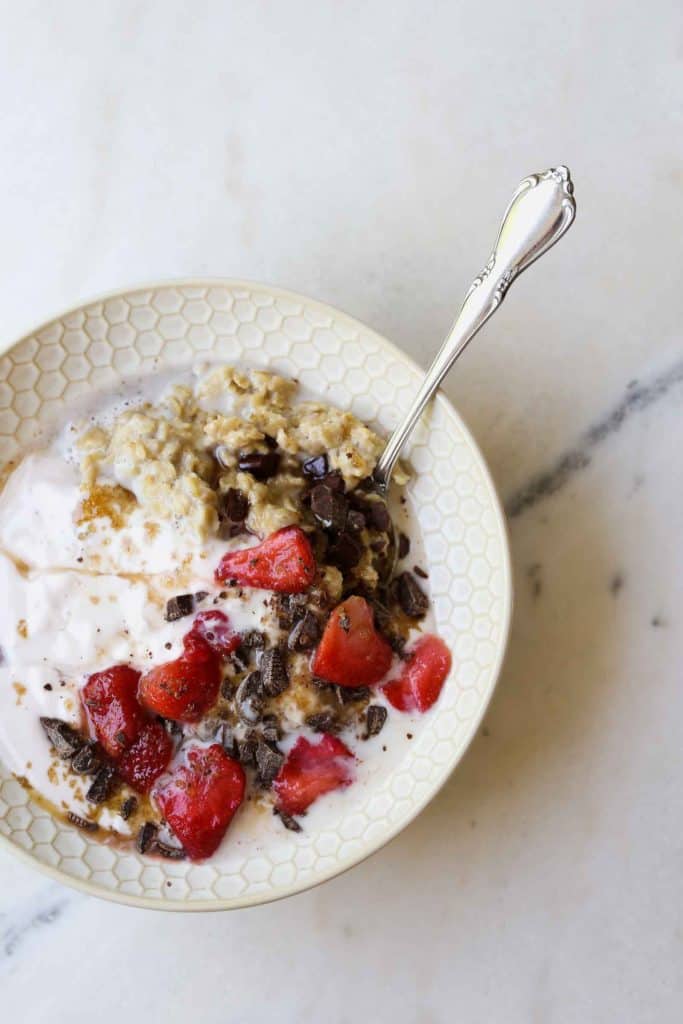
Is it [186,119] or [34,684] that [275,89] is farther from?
A: [34,684]

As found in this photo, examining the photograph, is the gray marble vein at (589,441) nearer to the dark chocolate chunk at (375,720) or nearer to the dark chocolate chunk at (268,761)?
the dark chocolate chunk at (375,720)

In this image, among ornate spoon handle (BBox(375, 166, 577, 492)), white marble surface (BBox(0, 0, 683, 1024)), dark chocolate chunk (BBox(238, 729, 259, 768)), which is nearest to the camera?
ornate spoon handle (BBox(375, 166, 577, 492))

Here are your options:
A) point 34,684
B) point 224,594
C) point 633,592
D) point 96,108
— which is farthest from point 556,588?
point 96,108

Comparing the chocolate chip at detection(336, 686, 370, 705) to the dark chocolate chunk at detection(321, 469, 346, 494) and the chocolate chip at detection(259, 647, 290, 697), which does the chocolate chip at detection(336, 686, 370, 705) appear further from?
the dark chocolate chunk at detection(321, 469, 346, 494)

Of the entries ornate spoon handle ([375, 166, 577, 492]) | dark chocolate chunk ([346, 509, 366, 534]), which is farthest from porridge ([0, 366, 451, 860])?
ornate spoon handle ([375, 166, 577, 492])

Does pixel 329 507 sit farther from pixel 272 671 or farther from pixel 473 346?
pixel 473 346

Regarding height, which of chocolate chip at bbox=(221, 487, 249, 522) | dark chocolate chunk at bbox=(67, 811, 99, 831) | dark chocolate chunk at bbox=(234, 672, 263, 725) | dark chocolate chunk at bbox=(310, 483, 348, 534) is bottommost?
dark chocolate chunk at bbox=(67, 811, 99, 831)

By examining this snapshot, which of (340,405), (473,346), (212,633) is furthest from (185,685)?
(473,346)
